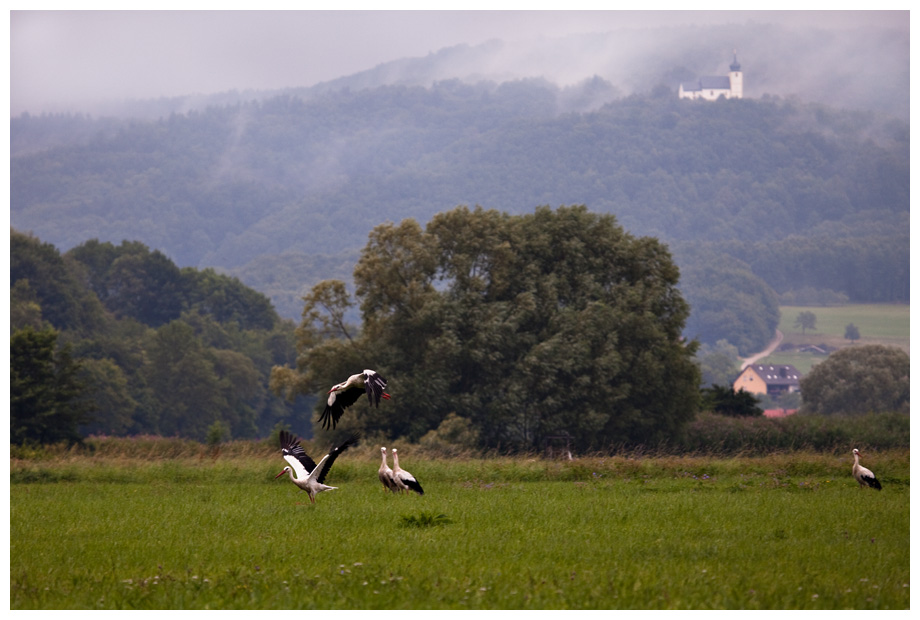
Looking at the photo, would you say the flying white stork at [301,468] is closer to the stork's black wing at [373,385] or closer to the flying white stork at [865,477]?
the stork's black wing at [373,385]

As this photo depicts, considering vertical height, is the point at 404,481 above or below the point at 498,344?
below

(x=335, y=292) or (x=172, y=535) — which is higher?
(x=335, y=292)

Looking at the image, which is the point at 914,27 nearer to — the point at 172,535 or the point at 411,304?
the point at 172,535

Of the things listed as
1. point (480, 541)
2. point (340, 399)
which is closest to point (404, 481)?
point (480, 541)

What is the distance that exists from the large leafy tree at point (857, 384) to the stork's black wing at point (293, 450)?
80213mm

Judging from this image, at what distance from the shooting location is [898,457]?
26.3 metres

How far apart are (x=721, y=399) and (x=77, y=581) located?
45.8m

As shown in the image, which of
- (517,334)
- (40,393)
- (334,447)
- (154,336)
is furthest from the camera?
(154,336)

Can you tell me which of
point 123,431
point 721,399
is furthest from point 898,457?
point 123,431

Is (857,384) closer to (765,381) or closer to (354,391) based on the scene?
(765,381)

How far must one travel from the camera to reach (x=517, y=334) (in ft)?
147

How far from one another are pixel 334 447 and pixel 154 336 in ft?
283

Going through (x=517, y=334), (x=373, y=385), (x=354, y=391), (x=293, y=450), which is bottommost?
(x=293, y=450)

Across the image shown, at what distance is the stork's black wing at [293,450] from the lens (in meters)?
16.6
